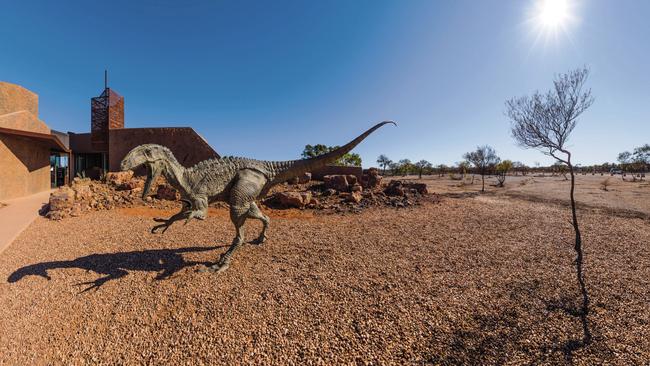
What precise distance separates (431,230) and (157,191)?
35.5ft

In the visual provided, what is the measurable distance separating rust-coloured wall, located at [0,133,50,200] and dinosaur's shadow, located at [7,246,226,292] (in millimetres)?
9776

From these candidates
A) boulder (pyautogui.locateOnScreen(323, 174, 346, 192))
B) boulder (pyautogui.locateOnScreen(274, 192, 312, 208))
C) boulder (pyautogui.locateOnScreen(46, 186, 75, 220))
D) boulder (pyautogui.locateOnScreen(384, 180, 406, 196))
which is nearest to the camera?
boulder (pyautogui.locateOnScreen(46, 186, 75, 220))

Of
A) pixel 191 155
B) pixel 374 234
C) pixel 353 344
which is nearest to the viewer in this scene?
pixel 353 344

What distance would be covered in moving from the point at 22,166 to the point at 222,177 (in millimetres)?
13713

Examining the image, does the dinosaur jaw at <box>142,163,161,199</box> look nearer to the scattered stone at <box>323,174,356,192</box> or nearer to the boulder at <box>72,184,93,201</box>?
the boulder at <box>72,184,93,201</box>

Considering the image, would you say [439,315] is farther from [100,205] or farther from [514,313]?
[100,205]

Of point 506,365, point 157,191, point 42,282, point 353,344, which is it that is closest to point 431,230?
point 506,365

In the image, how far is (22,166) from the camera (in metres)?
10.1

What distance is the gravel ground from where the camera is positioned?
226 centimetres

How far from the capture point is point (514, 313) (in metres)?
2.68

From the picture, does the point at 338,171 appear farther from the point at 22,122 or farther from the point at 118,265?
the point at 22,122

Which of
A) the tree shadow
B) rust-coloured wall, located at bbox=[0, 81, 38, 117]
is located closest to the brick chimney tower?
rust-coloured wall, located at bbox=[0, 81, 38, 117]

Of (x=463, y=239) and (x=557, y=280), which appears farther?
(x=463, y=239)

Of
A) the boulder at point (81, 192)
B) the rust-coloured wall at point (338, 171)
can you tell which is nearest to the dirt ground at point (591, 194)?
the rust-coloured wall at point (338, 171)
